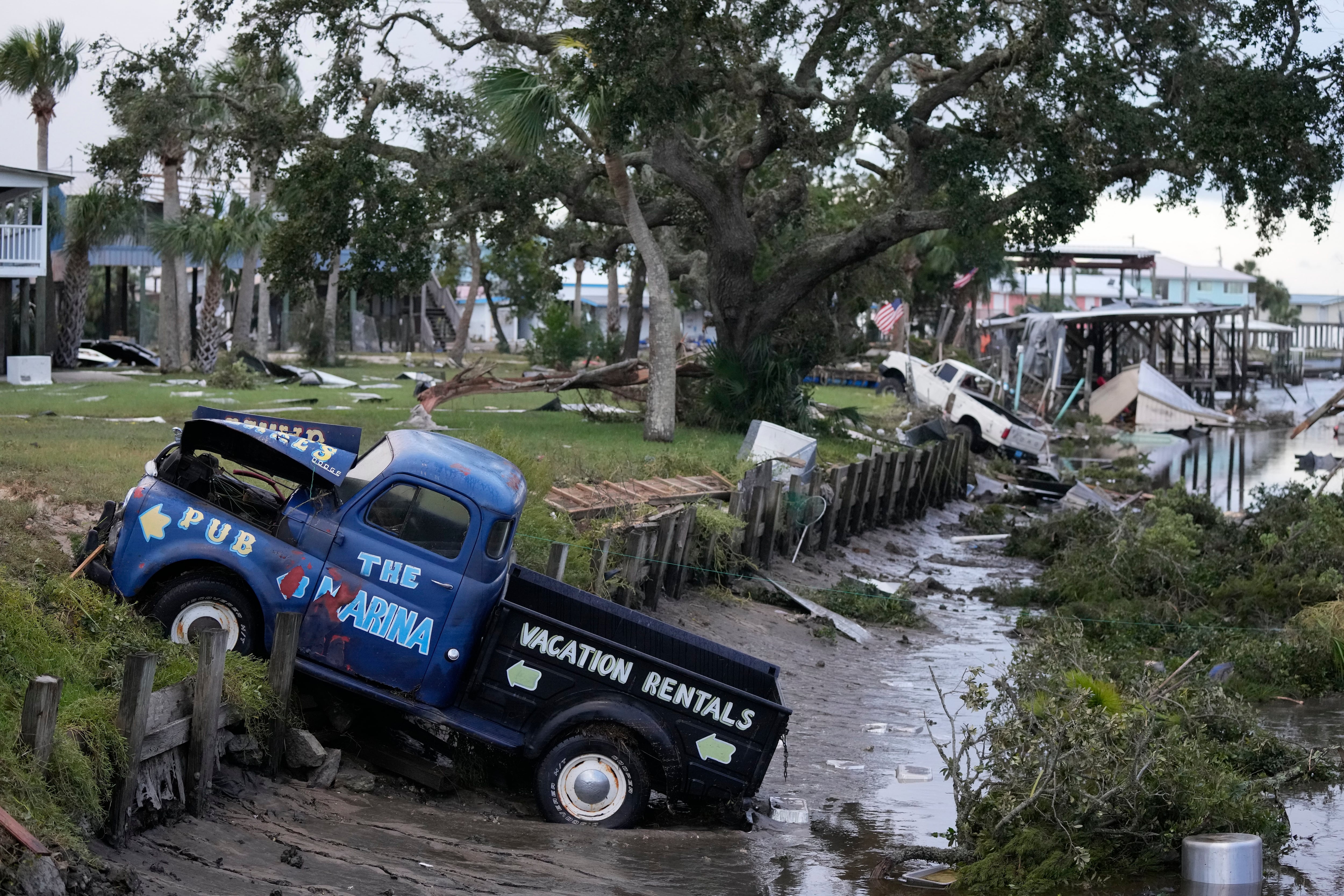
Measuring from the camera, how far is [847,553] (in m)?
21.1

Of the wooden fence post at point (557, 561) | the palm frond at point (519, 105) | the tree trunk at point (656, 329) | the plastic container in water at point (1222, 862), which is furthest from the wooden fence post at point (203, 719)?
the tree trunk at point (656, 329)

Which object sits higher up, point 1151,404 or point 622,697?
point 1151,404

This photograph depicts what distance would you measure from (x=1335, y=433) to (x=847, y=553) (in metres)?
31.9

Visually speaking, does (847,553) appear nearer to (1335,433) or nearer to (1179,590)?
(1179,590)

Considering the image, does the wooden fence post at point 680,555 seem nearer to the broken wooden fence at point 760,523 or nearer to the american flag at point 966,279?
the broken wooden fence at point 760,523

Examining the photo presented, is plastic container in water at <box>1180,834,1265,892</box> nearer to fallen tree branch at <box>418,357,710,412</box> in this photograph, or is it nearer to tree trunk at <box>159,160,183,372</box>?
fallen tree branch at <box>418,357,710,412</box>

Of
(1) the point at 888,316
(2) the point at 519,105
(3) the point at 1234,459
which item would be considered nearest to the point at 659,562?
(2) the point at 519,105

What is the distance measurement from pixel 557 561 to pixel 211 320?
33.2 metres

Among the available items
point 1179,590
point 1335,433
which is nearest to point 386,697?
point 1179,590

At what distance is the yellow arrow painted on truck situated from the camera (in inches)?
344

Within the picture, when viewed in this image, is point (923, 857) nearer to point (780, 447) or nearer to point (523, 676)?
point (523, 676)

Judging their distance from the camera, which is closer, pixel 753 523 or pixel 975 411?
pixel 753 523

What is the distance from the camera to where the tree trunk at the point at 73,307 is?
4141cm

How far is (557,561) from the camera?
11.8m
